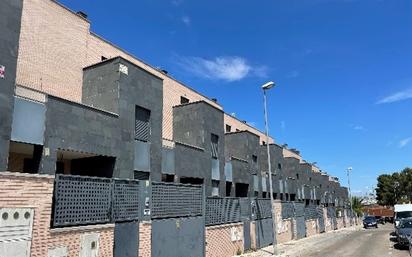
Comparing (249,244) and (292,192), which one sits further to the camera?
(292,192)

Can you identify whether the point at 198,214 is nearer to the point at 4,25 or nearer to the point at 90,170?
the point at 90,170

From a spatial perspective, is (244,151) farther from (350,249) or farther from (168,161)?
(168,161)

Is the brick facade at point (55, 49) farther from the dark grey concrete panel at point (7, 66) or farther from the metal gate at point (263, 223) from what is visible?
the metal gate at point (263, 223)

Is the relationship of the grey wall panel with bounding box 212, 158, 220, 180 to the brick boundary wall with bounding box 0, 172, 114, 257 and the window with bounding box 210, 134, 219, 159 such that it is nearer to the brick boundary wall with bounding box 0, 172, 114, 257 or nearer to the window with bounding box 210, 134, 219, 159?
the window with bounding box 210, 134, 219, 159

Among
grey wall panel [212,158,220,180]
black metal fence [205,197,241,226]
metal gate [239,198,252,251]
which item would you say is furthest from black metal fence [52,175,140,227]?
grey wall panel [212,158,220,180]

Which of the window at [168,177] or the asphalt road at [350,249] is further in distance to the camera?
the window at [168,177]

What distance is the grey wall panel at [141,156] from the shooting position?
65.4 feet

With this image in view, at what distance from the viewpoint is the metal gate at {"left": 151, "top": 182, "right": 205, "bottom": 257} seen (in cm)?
1709

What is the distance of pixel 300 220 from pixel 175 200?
23.8 m

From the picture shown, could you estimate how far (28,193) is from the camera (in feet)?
36.5

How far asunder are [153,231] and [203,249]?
4.12 meters

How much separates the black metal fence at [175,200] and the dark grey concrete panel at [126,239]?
62.1 inches

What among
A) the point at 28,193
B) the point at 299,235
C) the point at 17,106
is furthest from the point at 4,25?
the point at 299,235

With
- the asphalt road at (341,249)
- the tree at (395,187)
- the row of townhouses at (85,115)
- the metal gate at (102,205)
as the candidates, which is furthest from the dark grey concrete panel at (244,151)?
the tree at (395,187)
